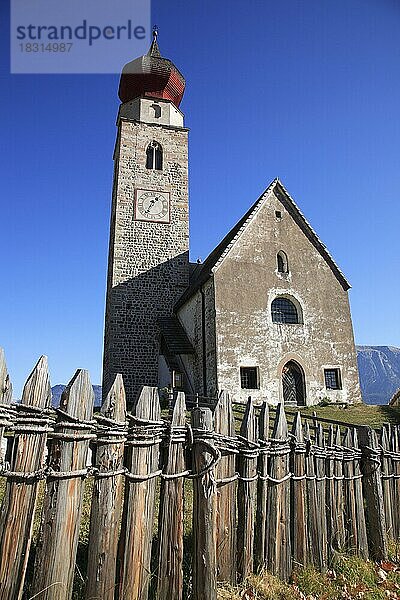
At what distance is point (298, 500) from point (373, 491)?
1.94m

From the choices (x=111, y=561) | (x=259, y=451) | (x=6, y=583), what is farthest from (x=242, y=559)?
(x=6, y=583)

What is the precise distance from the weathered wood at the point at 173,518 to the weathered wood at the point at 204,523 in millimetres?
189

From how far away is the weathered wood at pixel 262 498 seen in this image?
14.8 ft

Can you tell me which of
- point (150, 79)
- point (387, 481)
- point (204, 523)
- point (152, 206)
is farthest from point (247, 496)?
point (150, 79)

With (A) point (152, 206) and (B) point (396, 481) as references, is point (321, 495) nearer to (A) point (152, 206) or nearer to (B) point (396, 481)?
(B) point (396, 481)

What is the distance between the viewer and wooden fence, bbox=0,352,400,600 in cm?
265

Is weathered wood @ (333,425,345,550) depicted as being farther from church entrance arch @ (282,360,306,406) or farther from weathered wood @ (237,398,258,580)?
church entrance arch @ (282,360,306,406)

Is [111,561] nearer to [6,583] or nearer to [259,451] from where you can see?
[6,583]

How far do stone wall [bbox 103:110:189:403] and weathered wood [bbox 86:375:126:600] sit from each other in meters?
21.6

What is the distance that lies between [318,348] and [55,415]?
19.8 metres

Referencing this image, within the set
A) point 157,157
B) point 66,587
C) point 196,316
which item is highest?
point 157,157

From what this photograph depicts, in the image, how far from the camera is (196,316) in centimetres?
2273

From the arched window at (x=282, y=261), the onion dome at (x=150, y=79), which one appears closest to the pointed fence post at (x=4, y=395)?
the arched window at (x=282, y=261)

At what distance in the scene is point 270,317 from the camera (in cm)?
2108
